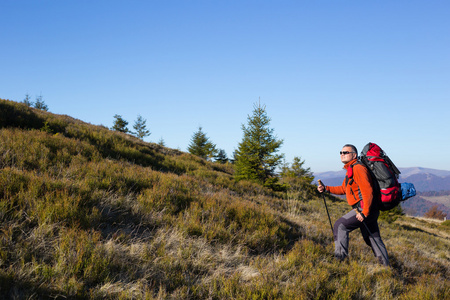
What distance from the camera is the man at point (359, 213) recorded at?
3963 mm

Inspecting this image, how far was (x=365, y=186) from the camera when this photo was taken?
3.96 metres

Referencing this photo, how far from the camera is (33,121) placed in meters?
10.3

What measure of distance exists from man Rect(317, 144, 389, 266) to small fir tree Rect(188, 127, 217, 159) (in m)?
32.5

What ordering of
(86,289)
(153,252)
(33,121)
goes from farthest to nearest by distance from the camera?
(33,121) → (153,252) → (86,289)

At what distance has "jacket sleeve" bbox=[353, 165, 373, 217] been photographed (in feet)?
12.9

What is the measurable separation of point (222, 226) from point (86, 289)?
99.0 inches

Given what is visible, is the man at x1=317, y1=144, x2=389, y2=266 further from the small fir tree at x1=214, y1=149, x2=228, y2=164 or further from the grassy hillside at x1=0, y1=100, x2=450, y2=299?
the small fir tree at x1=214, y1=149, x2=228, y2=164

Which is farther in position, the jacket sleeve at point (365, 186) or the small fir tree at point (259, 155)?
the small fir tree at point (259, 155)

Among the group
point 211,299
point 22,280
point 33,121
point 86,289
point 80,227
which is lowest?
point 211,299

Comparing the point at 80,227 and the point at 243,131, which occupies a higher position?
the point at 243,131

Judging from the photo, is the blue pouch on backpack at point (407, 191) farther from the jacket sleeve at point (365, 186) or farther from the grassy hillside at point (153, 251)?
the grassy hillside at point (153, 251)

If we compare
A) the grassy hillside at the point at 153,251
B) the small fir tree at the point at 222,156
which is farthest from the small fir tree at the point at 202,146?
the grassy hillside at the point at 153,251

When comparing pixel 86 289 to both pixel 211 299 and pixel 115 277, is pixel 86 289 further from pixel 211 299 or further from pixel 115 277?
pixel 211 299

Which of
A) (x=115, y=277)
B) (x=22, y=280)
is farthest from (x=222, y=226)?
(x=22, y=280)
